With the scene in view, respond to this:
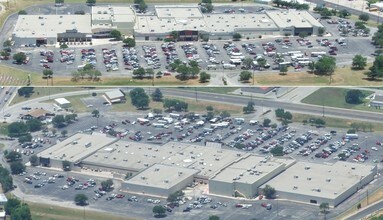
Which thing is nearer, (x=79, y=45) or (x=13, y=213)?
(x=13, y=213)

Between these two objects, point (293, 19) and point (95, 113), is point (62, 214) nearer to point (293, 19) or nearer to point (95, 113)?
point (95, 113)

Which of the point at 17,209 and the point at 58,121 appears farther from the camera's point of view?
the point at 58,121

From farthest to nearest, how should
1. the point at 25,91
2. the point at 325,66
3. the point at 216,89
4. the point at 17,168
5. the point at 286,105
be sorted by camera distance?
the point at 325,66 → the point at 216,89 → the point at 25,91 → the point at 286,105 → the point at 17,168

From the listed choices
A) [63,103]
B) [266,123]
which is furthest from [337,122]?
[63,103]

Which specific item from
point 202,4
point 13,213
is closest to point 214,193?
point 13,213

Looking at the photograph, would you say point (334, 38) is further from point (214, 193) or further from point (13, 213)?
point (13, 213)

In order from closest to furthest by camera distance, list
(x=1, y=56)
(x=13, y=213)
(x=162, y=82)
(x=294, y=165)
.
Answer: (x=13, y=213) < (x=294, y=165) < (x=162, y=82) < (x=1, y=56)
